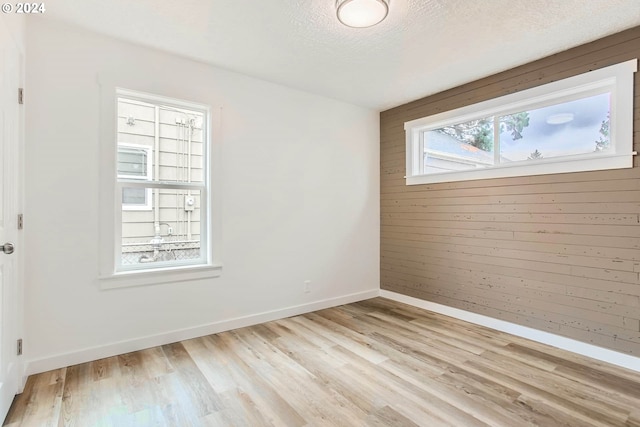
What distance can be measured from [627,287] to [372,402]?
2.24 m

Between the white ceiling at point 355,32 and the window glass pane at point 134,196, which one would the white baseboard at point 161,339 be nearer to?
the window glass pane at point 134,196

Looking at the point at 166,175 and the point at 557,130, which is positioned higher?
the point at 557,130

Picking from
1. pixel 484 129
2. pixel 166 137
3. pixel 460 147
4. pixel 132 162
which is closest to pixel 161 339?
pixel 132 162

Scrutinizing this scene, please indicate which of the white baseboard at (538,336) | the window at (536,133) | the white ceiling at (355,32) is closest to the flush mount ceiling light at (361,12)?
the white ceiling at (355,32)

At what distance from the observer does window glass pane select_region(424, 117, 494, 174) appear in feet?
11.5

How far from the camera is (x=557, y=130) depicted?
2.97 metres

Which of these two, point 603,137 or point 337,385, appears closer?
point 337,385

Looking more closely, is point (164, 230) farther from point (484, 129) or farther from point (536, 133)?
point (536, 133)

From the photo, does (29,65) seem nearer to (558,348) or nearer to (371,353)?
(371,353)

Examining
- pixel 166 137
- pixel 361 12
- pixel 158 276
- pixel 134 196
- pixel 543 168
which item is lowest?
pixel 158 276

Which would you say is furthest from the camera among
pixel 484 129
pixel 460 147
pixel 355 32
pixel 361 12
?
pixel 460 147

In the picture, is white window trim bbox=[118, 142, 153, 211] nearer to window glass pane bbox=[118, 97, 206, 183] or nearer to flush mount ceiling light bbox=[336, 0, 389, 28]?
window glass pane bbox=[118, 97, 206, 183]

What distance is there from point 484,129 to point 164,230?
3490 millimetres

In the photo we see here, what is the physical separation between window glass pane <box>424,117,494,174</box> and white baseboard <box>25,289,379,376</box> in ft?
7.04
